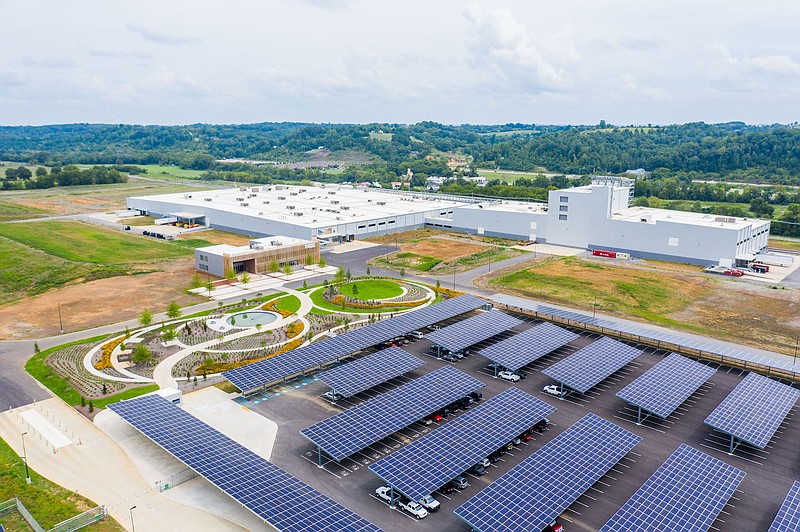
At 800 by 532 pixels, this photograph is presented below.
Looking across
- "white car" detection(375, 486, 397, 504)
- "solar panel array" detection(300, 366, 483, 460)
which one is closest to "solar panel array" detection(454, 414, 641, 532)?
"white car" detection(375, 486, 397, 504)

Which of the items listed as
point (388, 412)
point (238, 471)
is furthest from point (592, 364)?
point (238, 471)

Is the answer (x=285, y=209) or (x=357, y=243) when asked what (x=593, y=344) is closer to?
(x=357, y=243)

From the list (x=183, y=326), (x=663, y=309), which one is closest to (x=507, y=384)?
(x=663, y=309)

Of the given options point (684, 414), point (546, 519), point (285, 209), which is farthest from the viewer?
point (285, 209)

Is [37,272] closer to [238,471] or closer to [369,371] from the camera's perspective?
[369,371]

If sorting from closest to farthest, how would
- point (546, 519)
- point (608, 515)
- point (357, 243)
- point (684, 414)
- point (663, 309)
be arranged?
point (546, 519) < point (608, 515) < point (684, 414) < point (663, 309) < point (357, 243)

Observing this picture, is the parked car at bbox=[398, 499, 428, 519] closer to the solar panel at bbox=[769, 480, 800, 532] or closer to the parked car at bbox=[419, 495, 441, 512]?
the parked car at bbox=[419, 495, 441, 512]
